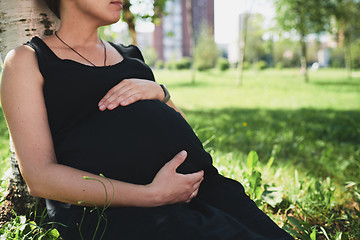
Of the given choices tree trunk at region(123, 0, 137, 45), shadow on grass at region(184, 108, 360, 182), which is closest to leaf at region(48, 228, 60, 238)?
shadow on grass at region(184, 108, 360, 182)

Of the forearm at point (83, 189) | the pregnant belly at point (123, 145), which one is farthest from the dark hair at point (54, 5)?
the forearm at point (83, 189)

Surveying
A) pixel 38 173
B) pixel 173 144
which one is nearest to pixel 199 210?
pixel 173 144

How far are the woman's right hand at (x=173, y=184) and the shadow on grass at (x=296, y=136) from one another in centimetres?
153

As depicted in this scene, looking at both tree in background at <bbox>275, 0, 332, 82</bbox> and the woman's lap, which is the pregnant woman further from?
tree in background at <bbox>275, 0, 332, 82</bbox>

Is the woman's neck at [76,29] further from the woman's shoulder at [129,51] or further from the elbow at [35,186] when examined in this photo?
the elbow at [35,186]

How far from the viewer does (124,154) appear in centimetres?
129

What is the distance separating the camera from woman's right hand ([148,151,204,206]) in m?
1.25

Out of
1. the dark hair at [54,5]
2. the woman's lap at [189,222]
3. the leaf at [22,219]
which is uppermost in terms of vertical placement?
the dark hair at [54,5]

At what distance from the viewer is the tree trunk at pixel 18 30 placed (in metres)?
1.78

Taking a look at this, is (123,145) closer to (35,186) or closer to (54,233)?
(35,186)

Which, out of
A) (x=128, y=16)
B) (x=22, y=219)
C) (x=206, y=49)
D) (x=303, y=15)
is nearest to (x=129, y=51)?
(x=22, y=219)

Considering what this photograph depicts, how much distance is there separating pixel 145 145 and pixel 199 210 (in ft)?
1.11

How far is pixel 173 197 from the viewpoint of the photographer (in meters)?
1.29

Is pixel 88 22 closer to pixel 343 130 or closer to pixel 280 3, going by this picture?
pixel 343 130
